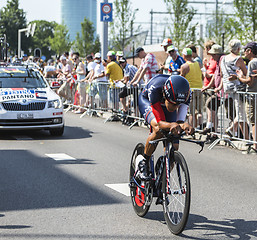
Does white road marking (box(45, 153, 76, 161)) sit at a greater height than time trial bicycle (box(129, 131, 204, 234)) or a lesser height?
lesser

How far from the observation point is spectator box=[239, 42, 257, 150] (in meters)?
10.5

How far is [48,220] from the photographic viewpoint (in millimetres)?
5691

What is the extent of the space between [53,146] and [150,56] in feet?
13.3

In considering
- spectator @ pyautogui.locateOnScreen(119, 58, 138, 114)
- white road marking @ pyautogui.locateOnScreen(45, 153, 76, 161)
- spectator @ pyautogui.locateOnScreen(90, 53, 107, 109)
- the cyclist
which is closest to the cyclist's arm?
the cyclist

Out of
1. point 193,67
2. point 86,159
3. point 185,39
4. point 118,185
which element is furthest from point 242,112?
point 185,39

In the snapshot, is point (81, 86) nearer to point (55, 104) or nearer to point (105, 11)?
point (105, 11)

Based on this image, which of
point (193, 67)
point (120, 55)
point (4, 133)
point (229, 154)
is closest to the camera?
point (229, 154)

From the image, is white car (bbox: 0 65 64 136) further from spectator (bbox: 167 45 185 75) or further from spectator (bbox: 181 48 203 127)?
spectator (bbox: 181 48 203 127)

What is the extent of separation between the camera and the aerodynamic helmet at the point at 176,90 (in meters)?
5.07

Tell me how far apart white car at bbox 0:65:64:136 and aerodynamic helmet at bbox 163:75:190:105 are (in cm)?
805

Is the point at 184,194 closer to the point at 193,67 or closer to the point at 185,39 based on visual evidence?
the point at 193,67

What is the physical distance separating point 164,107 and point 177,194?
39.7 inches

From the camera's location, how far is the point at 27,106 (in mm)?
12789

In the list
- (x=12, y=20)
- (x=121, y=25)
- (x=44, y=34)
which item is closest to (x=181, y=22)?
(x=121, y=25)
